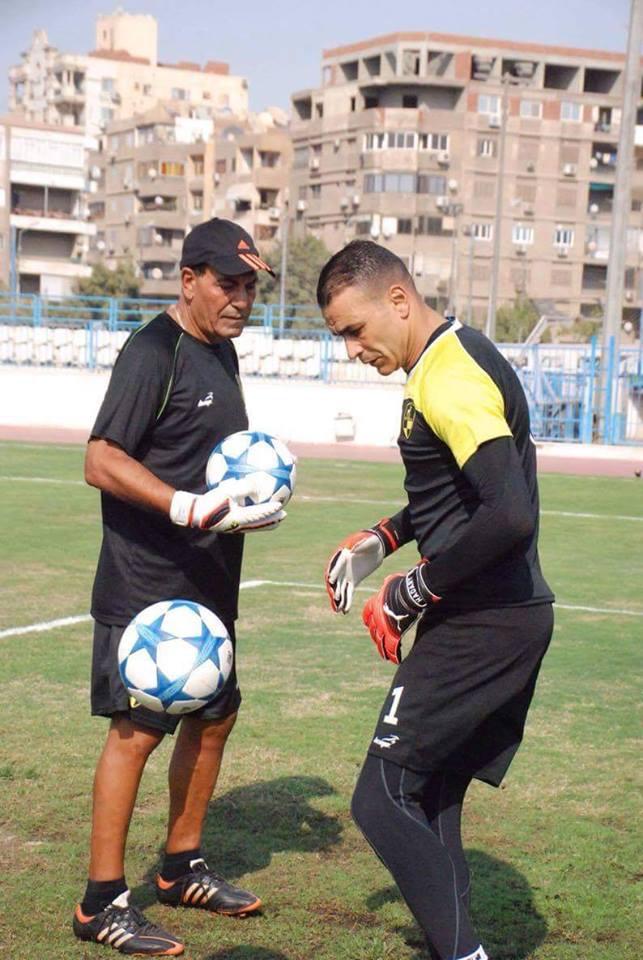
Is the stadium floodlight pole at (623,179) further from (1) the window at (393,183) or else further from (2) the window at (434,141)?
(2) the window at (434,141)

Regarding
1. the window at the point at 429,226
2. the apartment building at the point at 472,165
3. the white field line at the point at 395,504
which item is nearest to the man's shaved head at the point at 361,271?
the white field line at the point at 395,504

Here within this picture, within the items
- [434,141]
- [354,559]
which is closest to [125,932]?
[354,559]

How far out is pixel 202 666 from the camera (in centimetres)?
478

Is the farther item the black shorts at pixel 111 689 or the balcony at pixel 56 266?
the balcony at pixel 56 266

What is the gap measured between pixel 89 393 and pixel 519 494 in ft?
92.8

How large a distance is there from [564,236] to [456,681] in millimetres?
111420

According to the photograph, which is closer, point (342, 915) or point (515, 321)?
point (342, 915)

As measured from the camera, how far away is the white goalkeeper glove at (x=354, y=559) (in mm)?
4598

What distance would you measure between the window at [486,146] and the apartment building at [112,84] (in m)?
42.4

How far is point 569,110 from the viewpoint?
366 feet

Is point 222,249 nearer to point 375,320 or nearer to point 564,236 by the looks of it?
point 375,320

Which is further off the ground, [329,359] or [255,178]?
[255,178]

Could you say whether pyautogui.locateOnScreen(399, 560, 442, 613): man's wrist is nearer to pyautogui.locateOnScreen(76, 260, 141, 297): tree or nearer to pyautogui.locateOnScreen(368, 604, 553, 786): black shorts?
pyautogui.locateOnScreen(368, 604, 553, 786): black shorts

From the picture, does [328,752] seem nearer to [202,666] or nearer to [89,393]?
[202,666]
